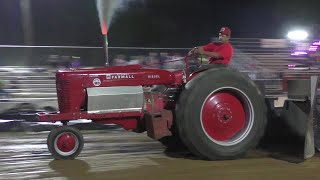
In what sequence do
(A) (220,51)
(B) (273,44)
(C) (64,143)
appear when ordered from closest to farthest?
(C) (64,143) → (A) (220,51) → (B) (273,44)

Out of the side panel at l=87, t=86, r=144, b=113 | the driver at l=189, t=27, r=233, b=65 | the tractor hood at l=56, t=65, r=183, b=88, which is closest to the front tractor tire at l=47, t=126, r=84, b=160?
the side panel at l=87, t=86, r=144, b=113

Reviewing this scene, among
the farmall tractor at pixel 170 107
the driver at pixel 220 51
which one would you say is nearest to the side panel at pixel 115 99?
the farmall tractor at pixel 170 107

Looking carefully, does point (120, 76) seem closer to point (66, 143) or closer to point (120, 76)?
point (120, 76)

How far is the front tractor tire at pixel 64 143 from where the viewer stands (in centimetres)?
604

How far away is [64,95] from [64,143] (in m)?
0.57

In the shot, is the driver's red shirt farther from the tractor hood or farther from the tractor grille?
the tractor grille

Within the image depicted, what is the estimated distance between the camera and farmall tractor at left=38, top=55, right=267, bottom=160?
19.8 feet

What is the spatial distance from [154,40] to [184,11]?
2490 millimetres

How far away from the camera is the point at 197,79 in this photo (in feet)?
19.8

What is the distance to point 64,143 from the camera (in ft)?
19.9

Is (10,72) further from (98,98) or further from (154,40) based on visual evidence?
(154,40)

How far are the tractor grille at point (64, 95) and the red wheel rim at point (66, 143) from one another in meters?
0.31

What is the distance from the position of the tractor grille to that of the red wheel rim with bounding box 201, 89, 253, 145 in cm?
162

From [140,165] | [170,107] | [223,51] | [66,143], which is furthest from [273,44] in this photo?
[66,143]
